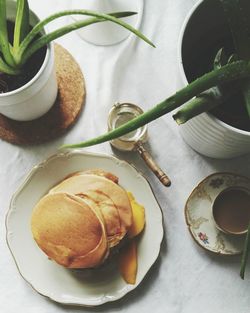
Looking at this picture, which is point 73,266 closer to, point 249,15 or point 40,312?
point 40,312

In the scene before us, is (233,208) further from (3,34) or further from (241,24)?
(3,34)

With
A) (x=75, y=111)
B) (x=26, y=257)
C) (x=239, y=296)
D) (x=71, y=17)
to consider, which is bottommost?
(x=239, y=296)

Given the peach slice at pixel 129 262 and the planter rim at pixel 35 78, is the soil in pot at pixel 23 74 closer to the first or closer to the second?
the planter rim at pixel 35 78

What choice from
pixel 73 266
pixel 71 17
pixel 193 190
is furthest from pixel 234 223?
pixel 71 17

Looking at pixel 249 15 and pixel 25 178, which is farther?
pixel 25 178

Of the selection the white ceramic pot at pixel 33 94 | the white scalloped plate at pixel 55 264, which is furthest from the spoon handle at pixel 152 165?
the white ceramic pot at pixel 33 94

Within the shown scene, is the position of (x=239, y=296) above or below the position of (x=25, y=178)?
below

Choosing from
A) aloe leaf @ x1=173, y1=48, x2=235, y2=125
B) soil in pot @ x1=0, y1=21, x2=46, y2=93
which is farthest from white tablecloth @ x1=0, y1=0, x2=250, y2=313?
aloe leaf @ x1=173, y1=48, x2=235, y2=125
